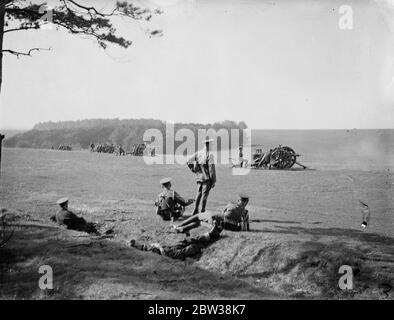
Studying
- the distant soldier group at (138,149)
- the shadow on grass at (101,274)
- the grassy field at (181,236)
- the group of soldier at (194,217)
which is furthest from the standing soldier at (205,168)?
the distant soldier group at (138,149)

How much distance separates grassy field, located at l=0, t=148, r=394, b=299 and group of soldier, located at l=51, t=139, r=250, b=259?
10.4 inches

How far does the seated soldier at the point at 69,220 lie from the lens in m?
9.95

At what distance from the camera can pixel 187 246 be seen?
8977 mm

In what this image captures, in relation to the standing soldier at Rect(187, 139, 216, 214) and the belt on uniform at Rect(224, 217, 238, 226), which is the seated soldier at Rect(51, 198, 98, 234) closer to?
the standing soldier at Rect(187, 139, 216, 214)

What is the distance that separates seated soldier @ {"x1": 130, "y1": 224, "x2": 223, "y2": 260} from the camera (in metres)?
8.86

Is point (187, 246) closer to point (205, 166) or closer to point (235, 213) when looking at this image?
point (235, 213)

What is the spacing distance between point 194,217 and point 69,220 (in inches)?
129

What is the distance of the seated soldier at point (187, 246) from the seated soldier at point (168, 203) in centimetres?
131

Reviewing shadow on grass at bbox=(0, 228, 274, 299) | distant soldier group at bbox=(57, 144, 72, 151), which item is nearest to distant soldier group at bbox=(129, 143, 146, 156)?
distant soldier group at bbox=(57, 144, 72, 151)

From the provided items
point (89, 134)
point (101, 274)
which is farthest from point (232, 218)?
point (89, 134)

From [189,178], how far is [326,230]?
4.65 metres
